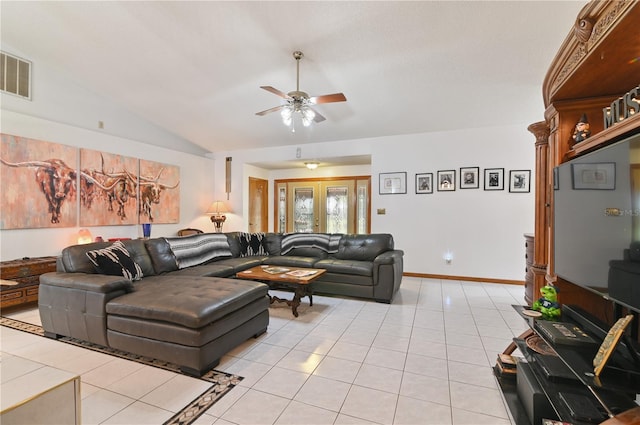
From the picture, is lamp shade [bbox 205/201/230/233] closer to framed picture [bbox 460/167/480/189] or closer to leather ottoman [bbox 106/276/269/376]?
leather ottoman [bbox 106/276/269/376]

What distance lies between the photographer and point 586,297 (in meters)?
1.96

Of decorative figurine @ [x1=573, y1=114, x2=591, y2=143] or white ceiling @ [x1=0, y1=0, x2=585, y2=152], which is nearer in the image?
decorative figurine @ [x1=573, y1=114, x2=591, y2=143]

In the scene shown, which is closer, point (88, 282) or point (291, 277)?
point (88, 282)

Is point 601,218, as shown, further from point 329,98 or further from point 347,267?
point 347,267

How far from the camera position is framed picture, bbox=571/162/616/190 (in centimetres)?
139

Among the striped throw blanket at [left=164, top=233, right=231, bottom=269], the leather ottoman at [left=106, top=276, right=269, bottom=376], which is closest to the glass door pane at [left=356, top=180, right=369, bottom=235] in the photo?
the striped throw blanket at [left=164, top=233, right=231, bottom=269]

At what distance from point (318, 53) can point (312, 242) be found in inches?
113

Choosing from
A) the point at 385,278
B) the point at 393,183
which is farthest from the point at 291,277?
the point at 393,183

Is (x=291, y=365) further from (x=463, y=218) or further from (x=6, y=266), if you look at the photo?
(x=463, y=218)

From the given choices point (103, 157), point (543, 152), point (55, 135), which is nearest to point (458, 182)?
point (543, 152)

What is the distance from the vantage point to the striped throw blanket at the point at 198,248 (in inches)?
154

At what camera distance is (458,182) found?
17.0ft

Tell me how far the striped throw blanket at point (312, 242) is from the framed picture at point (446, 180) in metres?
2.10

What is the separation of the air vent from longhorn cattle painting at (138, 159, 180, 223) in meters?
1.78
